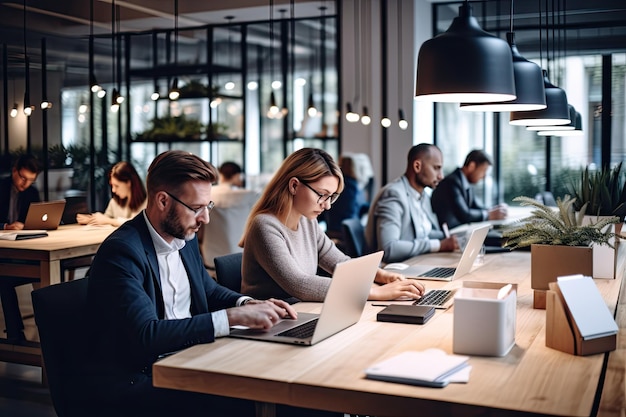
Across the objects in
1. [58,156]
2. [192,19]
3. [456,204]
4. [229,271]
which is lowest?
[229,271]

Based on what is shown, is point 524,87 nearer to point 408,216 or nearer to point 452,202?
point 408,216

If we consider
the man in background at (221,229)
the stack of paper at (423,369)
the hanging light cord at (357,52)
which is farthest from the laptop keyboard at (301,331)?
the hanging light cord at (357,52)

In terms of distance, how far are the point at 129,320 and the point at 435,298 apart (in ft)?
4.54

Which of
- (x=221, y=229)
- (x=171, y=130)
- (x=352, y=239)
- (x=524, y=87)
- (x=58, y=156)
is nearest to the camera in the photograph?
(x=524, y=87)

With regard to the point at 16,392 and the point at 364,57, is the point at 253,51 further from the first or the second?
the point at 16,392

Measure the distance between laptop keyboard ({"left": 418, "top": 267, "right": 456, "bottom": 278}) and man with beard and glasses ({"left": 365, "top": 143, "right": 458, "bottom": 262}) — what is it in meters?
0.74

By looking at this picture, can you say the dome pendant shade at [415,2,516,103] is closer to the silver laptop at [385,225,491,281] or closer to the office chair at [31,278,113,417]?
the silver laptop at [385,225,491,281]

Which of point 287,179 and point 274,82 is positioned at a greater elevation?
point 274,82

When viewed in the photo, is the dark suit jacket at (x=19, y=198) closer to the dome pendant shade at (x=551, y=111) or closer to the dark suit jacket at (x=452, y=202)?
the dark suit jacket at (x=452, y=202)

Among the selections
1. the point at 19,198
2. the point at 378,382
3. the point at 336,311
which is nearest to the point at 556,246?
the point at 336,311

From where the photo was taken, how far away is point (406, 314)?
2869mm

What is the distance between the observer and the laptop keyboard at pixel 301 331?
258cm

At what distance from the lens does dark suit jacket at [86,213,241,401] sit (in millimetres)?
2500

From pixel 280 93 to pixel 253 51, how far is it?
73 centimetres
